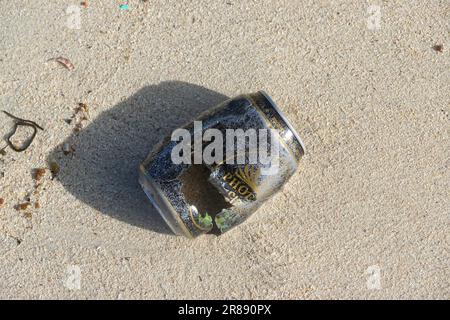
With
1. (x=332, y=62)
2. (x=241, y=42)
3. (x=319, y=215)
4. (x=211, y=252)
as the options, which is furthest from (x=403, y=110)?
(x=211, y=252)

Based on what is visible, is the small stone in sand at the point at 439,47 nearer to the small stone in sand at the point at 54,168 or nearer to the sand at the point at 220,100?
the sand at the point at 220,100

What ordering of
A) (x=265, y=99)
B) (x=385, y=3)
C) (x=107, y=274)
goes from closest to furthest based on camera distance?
1. (x=265, y=99)
2. (x=107, y=274)
3. (x=385, y=3)

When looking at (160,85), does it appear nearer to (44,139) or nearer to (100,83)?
(100,83)

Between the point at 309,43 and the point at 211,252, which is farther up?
the point at 309,43

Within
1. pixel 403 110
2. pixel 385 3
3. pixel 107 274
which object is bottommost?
pixel 107 274

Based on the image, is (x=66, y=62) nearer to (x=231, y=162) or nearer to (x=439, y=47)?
(x=231, y=162)

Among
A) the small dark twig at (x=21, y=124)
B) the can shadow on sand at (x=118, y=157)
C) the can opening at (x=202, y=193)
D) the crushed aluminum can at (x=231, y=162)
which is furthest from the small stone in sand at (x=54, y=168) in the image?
the can opening at (x=202, y=193)
